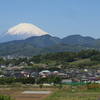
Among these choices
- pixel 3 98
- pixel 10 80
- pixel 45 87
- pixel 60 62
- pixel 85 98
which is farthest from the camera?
pixel 60 62

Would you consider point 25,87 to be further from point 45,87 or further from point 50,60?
point 50,60

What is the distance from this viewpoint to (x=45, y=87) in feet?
129

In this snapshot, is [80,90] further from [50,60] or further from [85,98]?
[50,60]

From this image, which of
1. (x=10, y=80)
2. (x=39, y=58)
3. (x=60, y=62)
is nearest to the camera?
(x=10, y=80)

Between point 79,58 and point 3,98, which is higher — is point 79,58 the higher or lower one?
the higher one

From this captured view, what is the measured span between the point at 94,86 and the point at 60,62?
50.5 metres

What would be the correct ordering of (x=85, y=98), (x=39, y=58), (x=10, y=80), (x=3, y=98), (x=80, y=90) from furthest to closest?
1. (x=39, y=58)
2. (x=10, y=80)
3. (x=80, y=90)
4. (x=85, y=98)
5. (x=3, y=98)

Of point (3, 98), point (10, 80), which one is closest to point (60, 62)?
point (10, 80)

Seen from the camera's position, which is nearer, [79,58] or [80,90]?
[80,90]

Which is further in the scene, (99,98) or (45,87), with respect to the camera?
(45,87)

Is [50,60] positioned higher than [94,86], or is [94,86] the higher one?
[50,60]

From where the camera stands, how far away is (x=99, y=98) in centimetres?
2812

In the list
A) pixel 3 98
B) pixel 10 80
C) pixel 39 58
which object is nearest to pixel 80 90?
pixel 10 80

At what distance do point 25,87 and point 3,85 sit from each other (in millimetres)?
3570
